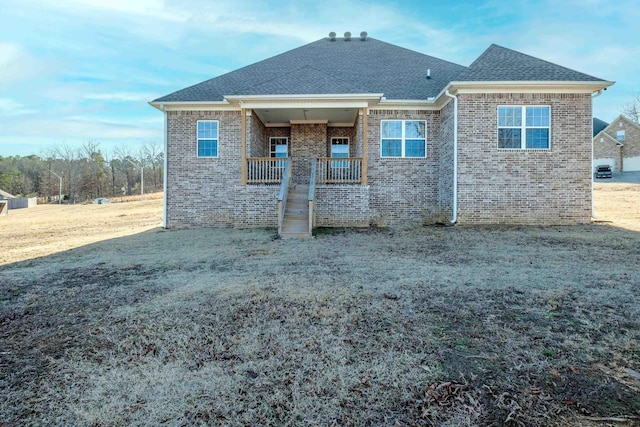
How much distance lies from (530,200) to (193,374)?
456 inches

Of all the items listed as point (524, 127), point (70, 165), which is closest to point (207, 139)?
point (524, 127)

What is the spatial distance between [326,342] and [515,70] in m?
11.5

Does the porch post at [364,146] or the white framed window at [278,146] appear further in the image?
the white framed window at [278,146]

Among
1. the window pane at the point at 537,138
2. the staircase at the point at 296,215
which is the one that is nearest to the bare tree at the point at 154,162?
the staircase at the point at 296,215

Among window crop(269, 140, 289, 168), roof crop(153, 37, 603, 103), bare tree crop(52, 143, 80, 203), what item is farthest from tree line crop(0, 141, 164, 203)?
roof crop(153, 37, 603, 103)

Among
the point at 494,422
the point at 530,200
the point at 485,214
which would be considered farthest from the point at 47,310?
the point at 530,200

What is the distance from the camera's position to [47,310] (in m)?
4.34

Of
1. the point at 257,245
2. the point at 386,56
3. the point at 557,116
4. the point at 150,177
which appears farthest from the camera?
the point at 150,177

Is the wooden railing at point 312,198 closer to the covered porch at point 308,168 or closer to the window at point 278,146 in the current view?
the covered porch at point 308,168

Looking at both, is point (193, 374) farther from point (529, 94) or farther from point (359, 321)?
point (529, 94)

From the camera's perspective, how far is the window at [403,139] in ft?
42.5

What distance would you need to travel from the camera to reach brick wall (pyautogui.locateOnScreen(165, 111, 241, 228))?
511 inches

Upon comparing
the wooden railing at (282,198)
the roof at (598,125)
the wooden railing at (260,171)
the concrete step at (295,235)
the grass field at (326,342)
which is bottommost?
the grass field at (326,342)

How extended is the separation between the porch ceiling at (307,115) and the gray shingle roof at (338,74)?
86 centimetres
